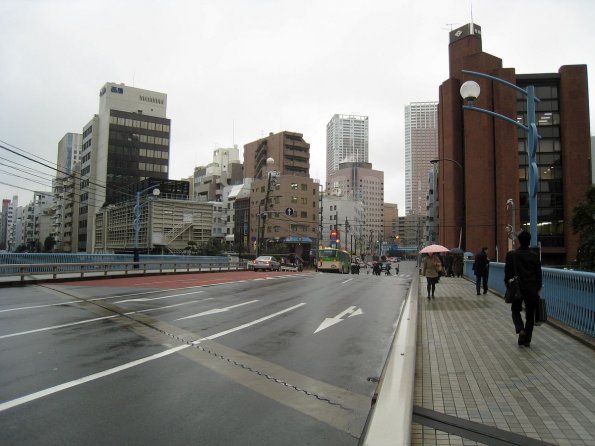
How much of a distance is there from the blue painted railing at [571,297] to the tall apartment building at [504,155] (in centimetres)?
4787

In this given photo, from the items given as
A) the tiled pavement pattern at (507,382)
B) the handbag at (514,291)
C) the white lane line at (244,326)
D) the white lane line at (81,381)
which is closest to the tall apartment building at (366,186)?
the white lane line at (244,326)

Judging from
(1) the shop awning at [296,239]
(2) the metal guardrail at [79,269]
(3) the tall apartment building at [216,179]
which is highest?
(3) the tall apartment building at [216,179]

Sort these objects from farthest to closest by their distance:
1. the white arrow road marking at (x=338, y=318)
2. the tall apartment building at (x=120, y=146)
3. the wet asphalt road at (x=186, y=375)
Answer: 1. the tall apartment building at (x=120, y=146)
2. the white arrow road marking at (x=338, y=318)
3. the wet asphalt road at (x=186, y=375)

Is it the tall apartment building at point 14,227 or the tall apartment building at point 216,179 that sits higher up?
the tall apartment building at point 216,179

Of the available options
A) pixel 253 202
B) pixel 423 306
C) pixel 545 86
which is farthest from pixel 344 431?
pixel 253 202

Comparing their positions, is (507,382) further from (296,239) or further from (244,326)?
(296,239)

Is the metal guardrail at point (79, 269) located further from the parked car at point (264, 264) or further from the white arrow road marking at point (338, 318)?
the white arrow road marking at point (338, 318)

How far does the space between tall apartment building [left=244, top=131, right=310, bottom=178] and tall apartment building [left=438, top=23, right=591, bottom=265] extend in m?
35.3

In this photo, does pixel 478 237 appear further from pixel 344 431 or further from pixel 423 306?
pixel 344 431

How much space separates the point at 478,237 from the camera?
187ft

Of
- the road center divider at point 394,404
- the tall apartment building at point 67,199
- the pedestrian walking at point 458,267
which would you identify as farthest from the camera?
the tall apartment building at point 67,199

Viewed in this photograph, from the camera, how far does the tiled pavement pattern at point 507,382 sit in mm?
3905

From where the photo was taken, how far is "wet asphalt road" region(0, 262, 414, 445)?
386 cm

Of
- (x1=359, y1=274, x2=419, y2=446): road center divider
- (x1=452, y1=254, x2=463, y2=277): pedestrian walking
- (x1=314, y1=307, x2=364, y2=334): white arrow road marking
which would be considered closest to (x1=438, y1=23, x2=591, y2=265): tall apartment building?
(x1=452, y1=254, x2=463, y2=277): pedestrian walking
